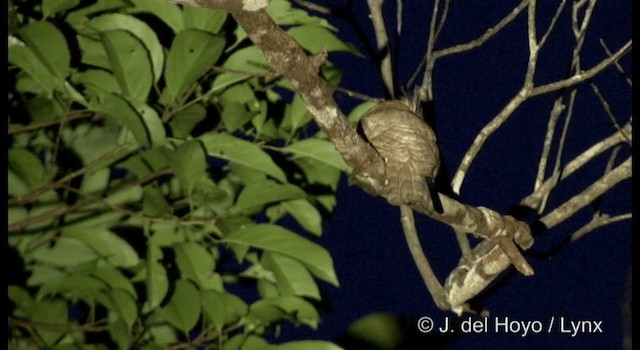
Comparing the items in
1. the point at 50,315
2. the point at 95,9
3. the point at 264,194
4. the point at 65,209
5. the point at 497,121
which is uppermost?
the point at 497,121

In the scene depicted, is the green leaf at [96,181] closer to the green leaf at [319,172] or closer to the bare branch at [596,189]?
the green leaf at [319,172]

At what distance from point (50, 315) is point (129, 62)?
0.90 ft

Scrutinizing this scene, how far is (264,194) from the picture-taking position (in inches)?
39.3

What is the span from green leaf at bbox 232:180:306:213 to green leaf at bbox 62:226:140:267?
4.8 inches

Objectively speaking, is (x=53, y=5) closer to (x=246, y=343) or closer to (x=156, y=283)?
(x=156, y=283)

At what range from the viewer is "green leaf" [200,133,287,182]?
0.99 meters

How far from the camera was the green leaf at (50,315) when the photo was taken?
101 centimetres

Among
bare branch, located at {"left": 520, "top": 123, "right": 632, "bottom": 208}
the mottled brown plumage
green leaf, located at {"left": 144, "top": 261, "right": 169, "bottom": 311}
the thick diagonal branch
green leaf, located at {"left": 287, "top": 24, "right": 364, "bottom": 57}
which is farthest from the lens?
bare branch, located at {"left": 520, "top": 123, "right": 632, "bottom": 208}

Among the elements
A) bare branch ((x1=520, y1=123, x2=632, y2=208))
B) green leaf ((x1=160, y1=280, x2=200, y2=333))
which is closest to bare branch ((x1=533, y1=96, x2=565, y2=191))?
bare branch ((x1=520, y1=123, x2=632, y2=208))

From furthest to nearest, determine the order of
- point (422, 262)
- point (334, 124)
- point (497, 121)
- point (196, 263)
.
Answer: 1. point (422, 262)
2. point (497, 121)
3. point (196, 263)
4. point (334, 124)

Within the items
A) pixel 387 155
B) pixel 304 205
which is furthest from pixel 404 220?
pixel 387 155

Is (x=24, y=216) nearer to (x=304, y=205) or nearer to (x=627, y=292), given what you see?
(x=304, y=205)

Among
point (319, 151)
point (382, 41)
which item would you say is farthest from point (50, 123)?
point (382, 41)

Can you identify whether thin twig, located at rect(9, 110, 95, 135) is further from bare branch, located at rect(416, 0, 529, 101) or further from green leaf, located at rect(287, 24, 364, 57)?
bare branch, located at rect(416, 0, 529, 101)
